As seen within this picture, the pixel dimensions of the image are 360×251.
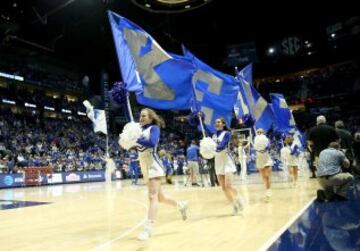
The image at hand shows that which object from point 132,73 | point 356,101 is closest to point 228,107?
point 132,73

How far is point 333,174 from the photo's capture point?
753 centimetres

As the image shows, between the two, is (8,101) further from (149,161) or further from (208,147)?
(149,161)

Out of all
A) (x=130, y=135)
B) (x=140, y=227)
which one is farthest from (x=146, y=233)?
(x=130, y=135)

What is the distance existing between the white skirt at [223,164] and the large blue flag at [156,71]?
1482mm

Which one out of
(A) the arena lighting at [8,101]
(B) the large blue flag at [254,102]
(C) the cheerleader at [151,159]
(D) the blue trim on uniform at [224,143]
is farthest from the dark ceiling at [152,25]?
(C) the cheerleader at [151,159]

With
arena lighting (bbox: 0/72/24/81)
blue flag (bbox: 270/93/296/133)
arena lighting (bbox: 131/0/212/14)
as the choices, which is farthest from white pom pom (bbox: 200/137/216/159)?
arena lighting (bbox: 0/72/24/81)

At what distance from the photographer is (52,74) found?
121ft

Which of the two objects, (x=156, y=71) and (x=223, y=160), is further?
(x=156, y=71)

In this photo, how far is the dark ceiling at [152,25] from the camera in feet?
80.3

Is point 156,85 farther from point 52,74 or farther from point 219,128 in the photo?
point 52,74

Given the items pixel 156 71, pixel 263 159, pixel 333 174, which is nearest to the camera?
pixel 333 174

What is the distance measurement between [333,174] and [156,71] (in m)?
3.94

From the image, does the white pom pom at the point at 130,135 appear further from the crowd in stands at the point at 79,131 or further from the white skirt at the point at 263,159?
the crowd in stands at the point at 79,131

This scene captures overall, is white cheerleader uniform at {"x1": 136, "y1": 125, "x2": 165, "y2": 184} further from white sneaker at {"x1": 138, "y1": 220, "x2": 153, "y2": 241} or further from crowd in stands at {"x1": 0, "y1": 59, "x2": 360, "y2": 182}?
crowd in stands at {"x1": 0, "y1": 59, "x2": 360, "y2": 182}
